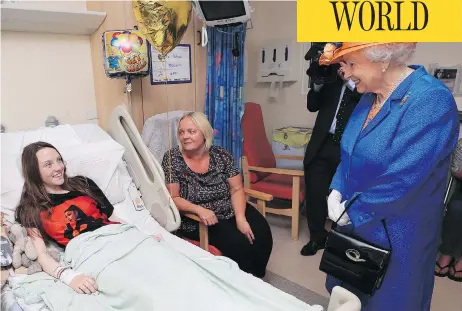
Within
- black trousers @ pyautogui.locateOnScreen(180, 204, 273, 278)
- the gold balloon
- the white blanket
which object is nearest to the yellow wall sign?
the gold balloon

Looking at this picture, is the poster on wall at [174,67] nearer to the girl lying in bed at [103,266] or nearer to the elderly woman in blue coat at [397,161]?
the girl lying in bed at [103,266]

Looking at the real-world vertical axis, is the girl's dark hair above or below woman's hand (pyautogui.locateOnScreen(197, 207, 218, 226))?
above

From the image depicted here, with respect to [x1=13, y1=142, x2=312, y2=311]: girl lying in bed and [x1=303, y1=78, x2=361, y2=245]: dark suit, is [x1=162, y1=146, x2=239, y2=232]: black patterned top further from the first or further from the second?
[x1=303, y1=78, x2=361, y2=245]: dark suit

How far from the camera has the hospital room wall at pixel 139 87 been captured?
221 cm

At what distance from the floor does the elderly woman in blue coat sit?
885 mm

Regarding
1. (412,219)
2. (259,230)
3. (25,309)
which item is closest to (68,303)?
(25,309)

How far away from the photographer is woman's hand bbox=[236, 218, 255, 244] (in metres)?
2.07

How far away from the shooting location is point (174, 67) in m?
2.55

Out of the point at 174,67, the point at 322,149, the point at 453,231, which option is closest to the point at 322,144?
the point at 322,149

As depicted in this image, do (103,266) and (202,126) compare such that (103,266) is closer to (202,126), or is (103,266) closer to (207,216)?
(207,216)

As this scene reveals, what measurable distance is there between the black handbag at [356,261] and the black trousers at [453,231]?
1.30 meters

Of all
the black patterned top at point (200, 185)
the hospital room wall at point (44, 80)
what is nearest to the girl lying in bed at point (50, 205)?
the black patterned top at point (200, 185)

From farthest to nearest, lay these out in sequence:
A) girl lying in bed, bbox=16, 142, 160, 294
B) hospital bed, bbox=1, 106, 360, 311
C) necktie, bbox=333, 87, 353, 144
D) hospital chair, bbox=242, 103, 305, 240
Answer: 1. hospital chair, bbox=242, 103, 305, 240
2. necktie, bbox=333, 87, 353, 144
3. hospital bed, bbox=1, 106, 360, 311
4. girl lying in bed, bbox=16, 142, 160, 294

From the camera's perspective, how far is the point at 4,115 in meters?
2.10
